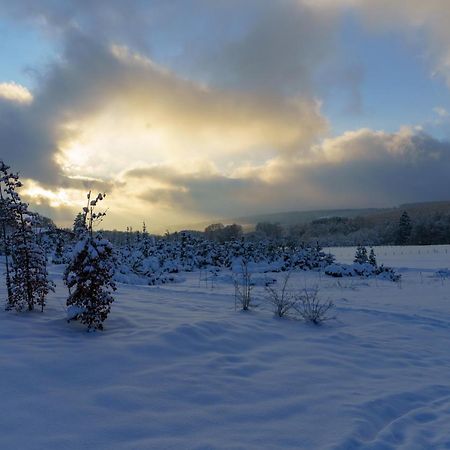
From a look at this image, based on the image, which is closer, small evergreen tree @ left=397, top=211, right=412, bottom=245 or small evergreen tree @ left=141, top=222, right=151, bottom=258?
small evergreen tree @ left=141, top=222, right=151, bottom=258

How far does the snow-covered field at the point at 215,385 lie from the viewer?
354cm

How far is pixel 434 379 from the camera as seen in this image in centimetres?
571

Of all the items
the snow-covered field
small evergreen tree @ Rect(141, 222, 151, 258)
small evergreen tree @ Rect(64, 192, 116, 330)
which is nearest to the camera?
the snow-covered field

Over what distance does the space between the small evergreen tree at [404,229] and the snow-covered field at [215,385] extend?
228 ft

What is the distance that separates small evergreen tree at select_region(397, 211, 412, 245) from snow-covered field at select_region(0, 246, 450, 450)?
2740 inches

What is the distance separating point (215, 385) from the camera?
474cm

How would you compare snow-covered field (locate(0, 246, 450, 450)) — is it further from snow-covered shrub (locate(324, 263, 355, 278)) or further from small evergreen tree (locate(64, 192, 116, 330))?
snow-covered shrub (locate(324, 263, 355, 278))

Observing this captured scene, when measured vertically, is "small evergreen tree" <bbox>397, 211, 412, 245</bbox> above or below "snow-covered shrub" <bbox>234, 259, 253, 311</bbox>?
above

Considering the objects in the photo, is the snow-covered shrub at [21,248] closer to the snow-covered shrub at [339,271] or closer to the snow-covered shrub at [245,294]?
the snow-covered shrub at [245,294]

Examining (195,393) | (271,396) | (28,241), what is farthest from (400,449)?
(28,241)

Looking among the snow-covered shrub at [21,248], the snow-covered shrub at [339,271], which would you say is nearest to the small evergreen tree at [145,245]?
the snow-covered shrub at [339,271]

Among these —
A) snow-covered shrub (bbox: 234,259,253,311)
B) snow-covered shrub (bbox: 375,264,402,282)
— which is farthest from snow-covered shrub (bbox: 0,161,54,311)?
snow-covered shrub (bbox: 375,264,402,282)

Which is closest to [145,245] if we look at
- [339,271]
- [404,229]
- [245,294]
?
[339,271]

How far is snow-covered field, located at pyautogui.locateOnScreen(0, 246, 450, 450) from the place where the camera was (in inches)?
139
